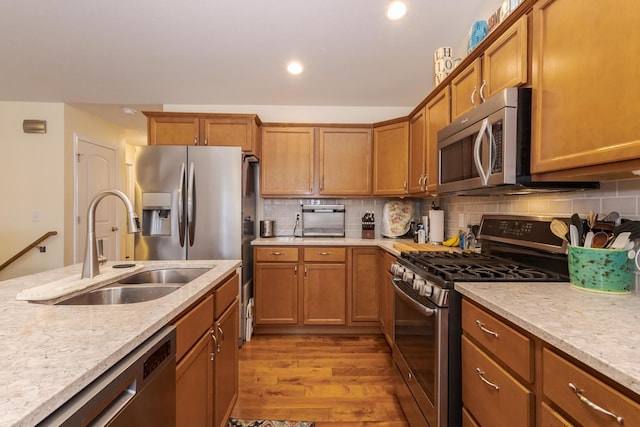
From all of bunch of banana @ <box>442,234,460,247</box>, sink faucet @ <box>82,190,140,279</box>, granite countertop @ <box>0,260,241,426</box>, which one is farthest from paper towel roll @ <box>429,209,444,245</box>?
sink faucet @ <box>82,190,140,279</box>

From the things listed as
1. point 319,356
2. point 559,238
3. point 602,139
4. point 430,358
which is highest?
point 602,139

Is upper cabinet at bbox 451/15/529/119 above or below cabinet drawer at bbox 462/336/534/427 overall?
above

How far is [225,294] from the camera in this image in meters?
1.54

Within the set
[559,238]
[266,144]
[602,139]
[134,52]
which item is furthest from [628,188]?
[134,52]

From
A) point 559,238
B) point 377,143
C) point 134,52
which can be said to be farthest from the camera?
point 377,143

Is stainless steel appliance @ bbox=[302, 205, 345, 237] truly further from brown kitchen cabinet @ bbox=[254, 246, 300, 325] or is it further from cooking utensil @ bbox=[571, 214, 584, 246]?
cooking utensil @ bbox=[571, 214, 584, 246]

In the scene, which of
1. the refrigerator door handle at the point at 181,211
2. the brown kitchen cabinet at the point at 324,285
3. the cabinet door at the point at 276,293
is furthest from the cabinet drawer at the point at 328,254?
the refrigerator door handle at the point at 181,211

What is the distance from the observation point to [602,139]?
924 millimetres

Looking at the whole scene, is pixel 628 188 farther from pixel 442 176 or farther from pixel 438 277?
pixel 442 176

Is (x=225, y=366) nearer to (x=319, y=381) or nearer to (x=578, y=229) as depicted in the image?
(x=319, y=381)

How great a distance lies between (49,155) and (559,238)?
515 centimetres

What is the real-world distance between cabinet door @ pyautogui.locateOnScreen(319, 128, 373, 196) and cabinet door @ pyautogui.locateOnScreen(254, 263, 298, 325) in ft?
3.11

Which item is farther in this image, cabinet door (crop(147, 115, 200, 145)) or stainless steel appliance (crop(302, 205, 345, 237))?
stainless steel appliance (crop(302, 205, 345, 237))

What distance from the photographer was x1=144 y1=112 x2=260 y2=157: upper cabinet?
118 inches
